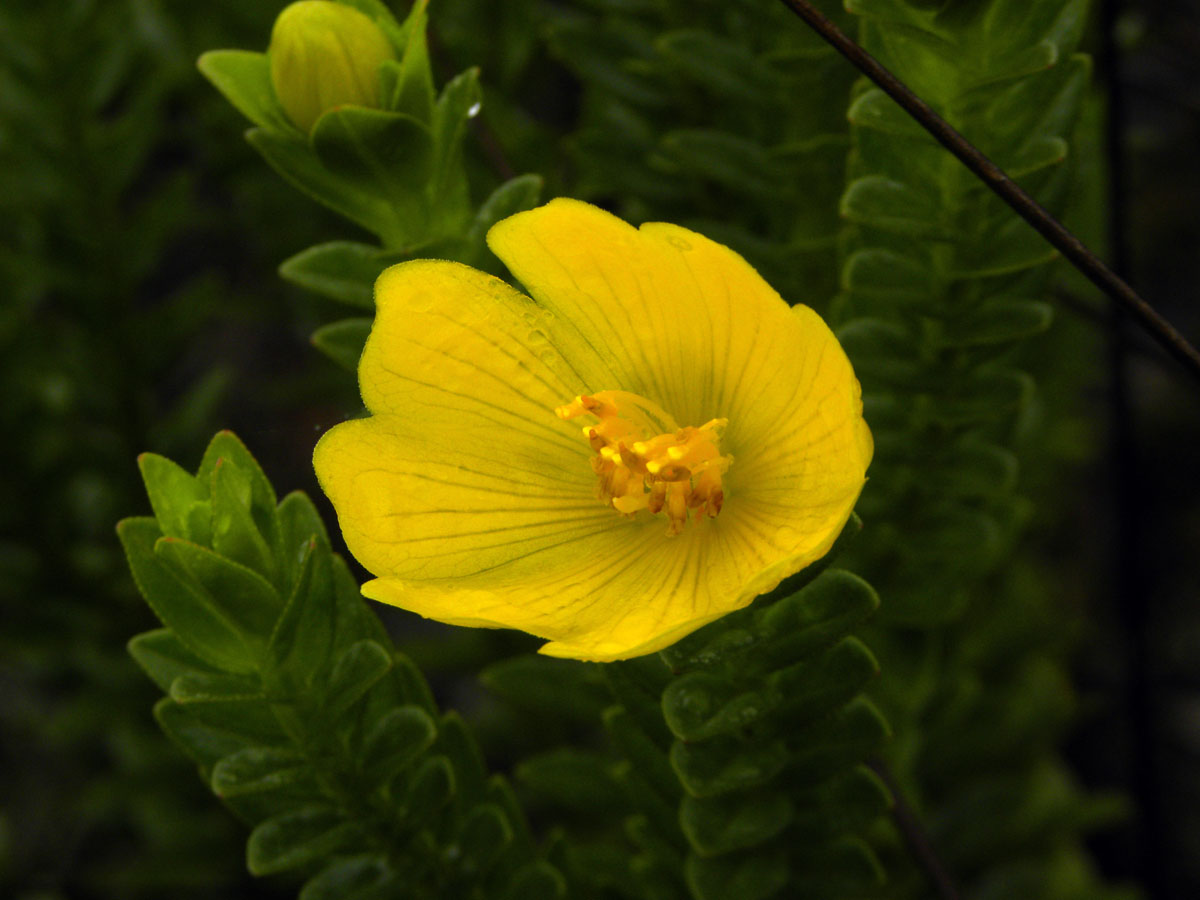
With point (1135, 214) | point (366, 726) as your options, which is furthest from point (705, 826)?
point (1135, 214)

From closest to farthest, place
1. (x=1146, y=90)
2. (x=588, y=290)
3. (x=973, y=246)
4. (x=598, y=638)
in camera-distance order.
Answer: (x=598, y=638) < (x=588, y=290) < (x=973, y=246) < (x=1146, y=90)

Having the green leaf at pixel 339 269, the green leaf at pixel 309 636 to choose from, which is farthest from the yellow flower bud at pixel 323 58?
the green leaf at pixel 309 636

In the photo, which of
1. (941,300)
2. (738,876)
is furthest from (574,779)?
(941,300)

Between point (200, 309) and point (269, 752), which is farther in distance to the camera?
point (200, 309)

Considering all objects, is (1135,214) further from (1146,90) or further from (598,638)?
(598,638)

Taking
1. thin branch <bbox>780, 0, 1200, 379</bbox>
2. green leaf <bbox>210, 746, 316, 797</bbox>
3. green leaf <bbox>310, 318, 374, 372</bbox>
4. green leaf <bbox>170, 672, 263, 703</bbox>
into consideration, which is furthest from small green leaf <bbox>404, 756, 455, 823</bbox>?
thin branch <bbox>780, 0, 1200, 379</bbox>

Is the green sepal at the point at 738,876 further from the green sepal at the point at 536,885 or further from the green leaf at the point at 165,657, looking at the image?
the green leaf at the point at 165,657
